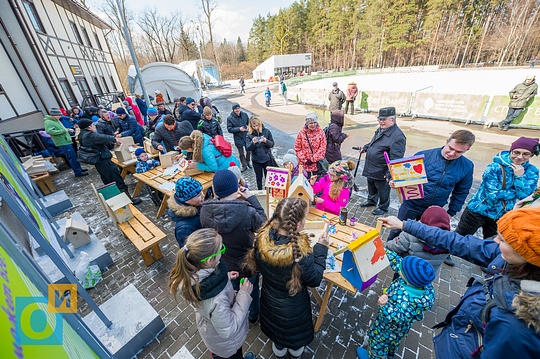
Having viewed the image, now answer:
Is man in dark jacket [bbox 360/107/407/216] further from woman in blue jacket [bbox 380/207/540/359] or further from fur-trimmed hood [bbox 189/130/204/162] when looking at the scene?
fur-trimmed hood [bbox 189/130/204/162]

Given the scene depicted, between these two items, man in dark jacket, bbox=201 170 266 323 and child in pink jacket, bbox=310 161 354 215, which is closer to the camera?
man in dark jacket, bbox=201 170 266 323

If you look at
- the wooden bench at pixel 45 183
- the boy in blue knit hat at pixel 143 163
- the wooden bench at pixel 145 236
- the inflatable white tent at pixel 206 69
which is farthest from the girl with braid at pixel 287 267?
the inflatable white tent at pixel 206 69

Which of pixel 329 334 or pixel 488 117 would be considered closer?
pixel 329 334

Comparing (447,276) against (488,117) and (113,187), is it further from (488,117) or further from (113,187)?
(488,117)

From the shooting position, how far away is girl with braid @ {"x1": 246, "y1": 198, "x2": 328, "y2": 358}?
1.70m

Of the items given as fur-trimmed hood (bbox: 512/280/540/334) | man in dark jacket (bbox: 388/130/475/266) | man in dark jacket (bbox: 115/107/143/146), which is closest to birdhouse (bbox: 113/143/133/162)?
man in dark jacket (bbox: 115/107/143/146)

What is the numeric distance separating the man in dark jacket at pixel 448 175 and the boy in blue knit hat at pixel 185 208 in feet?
8.98

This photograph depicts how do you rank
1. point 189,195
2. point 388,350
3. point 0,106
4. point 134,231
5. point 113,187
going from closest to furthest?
point 388,350 < point 189,195 < point 134,231 < point 113,187 < point 0,106

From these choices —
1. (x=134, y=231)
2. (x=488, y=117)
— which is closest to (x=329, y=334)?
(x=134, y=231)

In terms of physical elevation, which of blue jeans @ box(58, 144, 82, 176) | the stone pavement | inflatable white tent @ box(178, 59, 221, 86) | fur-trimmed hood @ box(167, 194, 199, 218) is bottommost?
the stone pavement

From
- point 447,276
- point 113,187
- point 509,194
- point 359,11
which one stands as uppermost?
point 359,11

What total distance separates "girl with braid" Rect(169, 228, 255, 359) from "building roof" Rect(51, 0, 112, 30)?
20.3 m

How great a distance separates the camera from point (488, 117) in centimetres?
927

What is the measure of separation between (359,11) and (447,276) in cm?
5685
